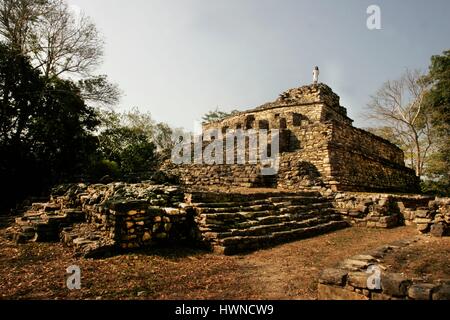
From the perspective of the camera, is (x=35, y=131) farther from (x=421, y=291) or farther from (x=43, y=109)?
(x=421, y=291)

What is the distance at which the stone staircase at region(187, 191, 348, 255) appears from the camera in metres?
6.73

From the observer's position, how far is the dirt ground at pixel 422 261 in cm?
420

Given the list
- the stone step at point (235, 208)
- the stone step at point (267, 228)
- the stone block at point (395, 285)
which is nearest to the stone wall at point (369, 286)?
the stone block at point (395, 285)

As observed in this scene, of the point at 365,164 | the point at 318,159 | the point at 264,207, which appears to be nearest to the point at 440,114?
the point at 365,164

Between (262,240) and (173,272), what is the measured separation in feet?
9.00

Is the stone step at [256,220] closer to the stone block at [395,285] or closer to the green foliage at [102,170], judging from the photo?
the stone block at [395,285]

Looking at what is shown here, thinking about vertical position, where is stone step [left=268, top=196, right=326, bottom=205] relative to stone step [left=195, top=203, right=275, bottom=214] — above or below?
above

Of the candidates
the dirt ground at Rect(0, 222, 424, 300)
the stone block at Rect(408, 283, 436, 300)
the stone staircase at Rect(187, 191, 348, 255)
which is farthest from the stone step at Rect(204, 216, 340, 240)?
the stone block at Rect(408, 283, 436, 300)

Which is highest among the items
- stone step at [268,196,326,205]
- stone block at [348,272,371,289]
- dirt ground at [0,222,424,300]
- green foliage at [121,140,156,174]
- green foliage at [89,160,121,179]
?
green foliage at [121,140,156,174]

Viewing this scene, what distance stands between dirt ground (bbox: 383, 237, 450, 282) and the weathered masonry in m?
6.60

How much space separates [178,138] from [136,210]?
3162 centimetres

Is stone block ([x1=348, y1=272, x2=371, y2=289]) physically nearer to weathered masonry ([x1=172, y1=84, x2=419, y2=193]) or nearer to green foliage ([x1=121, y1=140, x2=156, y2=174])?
weathered masonry ([x1=172, y1=84, x2=419, y2=193])

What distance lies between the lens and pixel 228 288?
4.31 m

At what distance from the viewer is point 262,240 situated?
7062 millimetres
